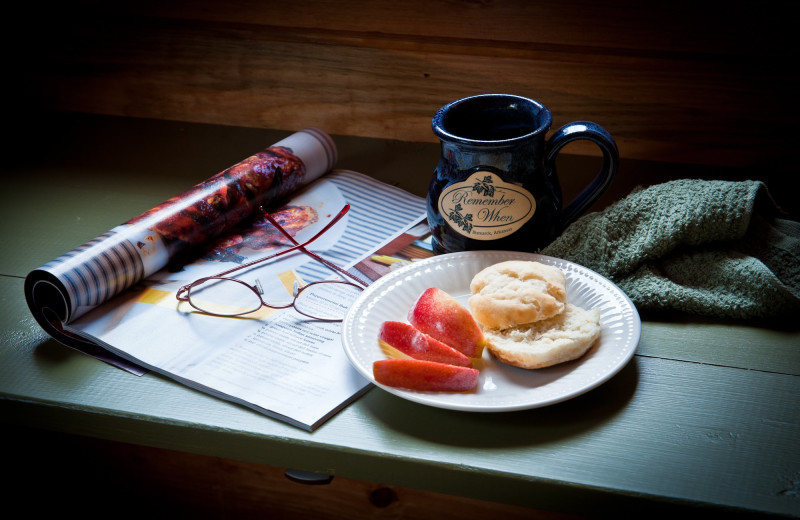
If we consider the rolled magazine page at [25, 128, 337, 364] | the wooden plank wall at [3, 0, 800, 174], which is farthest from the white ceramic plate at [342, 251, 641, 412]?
the wooden plank wall at [3, 0, 800, 174]

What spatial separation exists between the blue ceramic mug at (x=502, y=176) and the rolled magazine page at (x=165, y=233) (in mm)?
260

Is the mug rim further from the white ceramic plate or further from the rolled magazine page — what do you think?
the rolled magazine page

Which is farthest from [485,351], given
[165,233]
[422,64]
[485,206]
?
[422,64]

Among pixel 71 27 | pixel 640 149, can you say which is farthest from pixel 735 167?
pixel 71 27

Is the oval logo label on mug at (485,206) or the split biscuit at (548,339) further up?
the oval logo label on mug at (485,206)

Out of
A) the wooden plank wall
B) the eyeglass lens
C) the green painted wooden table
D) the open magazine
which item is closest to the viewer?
the green painted wooden table

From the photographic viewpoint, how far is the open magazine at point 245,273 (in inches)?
24.4

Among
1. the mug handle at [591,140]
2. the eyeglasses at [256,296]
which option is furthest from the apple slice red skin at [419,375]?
the mug handle at [591,140]

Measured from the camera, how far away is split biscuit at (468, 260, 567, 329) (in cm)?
60

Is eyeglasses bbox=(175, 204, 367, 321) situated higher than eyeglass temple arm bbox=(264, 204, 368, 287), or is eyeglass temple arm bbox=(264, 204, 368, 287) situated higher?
eyeglass temple arm bbox=(264, 204, 368, 287)

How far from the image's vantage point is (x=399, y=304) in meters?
0.68

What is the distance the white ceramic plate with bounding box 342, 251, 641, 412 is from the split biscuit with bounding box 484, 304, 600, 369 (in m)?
0.01

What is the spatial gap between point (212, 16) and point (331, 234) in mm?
434

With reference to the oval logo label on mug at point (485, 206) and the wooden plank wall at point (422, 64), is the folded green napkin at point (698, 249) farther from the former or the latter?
the wooden plank wall at point (422, 64)
